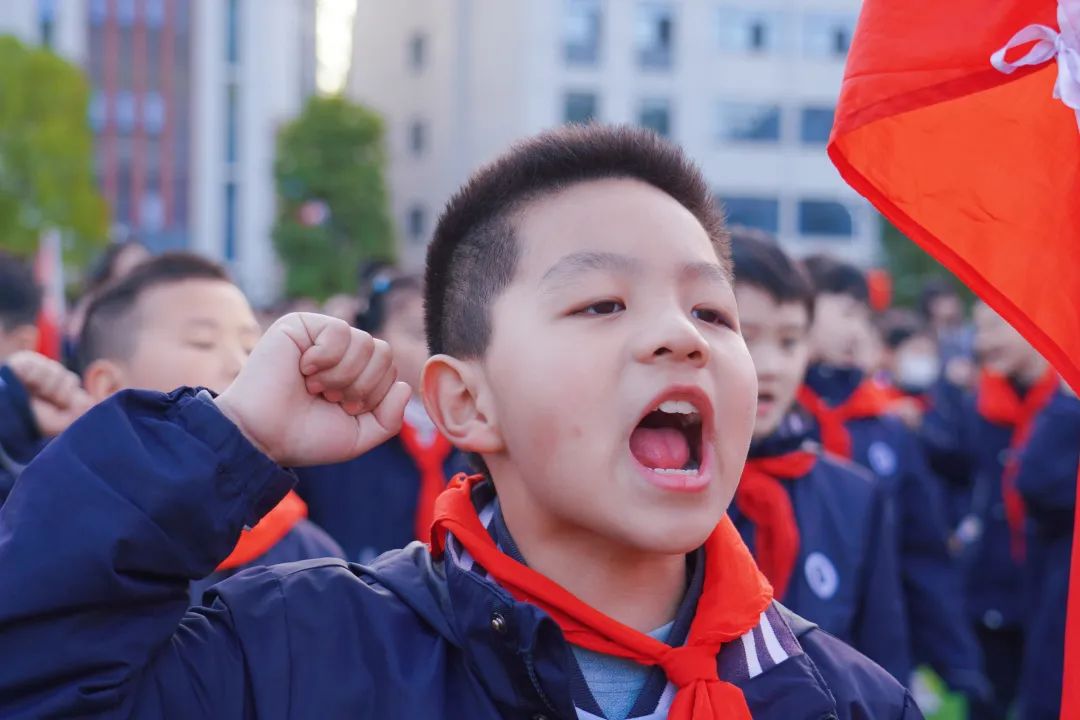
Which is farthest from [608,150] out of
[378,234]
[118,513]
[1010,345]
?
[378,234]

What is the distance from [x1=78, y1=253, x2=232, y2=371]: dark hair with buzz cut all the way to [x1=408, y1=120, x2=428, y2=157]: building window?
113ft

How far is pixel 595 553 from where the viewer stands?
5.74 feet

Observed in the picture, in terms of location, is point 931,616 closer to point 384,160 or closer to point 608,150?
point 608,150

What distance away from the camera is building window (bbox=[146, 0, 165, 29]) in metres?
42.9

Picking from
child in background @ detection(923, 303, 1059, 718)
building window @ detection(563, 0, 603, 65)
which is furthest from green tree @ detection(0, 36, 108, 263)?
child in background @ detection(923, 303, 1059, 718)

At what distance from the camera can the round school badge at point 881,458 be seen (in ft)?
15.8

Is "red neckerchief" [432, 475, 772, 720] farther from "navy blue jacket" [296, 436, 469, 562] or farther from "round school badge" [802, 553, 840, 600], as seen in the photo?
"navy blue jacket" [296, 436, 469, 562]

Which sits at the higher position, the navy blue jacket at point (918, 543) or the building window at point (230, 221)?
the navy blue jacket at point (918, 543)

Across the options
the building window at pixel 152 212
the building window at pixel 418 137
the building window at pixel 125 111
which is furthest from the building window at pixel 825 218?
the building window at pixel 125 111

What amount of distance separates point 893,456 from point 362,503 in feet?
6.36

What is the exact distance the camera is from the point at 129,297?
10.5ft

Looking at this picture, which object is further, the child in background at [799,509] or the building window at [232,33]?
the building window at [232,33]

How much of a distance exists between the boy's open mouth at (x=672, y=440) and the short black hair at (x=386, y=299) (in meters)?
3.32

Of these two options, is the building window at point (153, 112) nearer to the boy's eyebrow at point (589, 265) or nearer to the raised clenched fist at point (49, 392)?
the raised clenched fist at point (49, 392)
